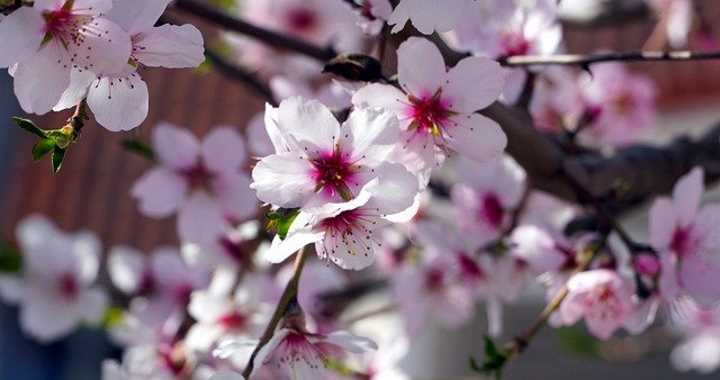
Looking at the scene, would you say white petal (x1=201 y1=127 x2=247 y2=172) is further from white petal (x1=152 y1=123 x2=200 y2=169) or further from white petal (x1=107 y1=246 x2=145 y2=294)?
white petal (x1=107 y1=246 x2=145 y2=294)

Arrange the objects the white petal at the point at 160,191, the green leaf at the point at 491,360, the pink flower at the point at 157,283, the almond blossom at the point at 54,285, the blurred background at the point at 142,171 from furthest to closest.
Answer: the blurred background at the point at 142,171, the almond blossom at the point at 54,285, the pink flower at the point at 157,283, the white petal at the point at 160,191, the green leaf at the point at 491,360

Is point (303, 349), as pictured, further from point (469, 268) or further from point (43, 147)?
point (469, 268)

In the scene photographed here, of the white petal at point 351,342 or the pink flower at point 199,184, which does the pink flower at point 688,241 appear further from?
the pink flower at point 199,184

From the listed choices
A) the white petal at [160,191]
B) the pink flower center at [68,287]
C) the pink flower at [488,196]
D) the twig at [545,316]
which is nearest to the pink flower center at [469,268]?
the pink flower at [488,196]

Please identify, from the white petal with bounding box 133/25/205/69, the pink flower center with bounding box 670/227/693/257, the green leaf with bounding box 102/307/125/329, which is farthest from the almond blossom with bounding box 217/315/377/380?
the green leaf with bounding box 102/307/125/329

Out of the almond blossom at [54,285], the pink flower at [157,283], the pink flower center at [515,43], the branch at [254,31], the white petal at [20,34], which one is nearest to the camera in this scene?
the white petal at [20,34]

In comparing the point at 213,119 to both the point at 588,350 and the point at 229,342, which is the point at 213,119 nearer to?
the point at 588,350
